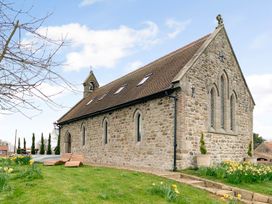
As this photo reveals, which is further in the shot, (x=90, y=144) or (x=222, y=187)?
(x=90, y=144)

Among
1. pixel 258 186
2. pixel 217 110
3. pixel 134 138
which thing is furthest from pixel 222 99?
pixel 258 186

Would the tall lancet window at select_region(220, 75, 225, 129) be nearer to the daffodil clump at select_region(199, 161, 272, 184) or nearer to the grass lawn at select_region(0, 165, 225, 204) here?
the daffodil clump at select_region(199, 161, 272, 184)

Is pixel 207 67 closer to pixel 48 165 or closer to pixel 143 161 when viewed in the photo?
pixel 143 161

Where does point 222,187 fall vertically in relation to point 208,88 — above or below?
below

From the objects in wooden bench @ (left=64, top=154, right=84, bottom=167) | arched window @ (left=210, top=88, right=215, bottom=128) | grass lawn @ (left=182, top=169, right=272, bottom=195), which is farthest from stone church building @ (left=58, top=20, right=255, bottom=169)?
wooden bench @ (left=64, top=154, right=84, bottom=167)

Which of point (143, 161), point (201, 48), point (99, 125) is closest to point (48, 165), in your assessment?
point (143, 161)

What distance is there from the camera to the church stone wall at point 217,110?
656 inches

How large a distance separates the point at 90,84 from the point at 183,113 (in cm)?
2159

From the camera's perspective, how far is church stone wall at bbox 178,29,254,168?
54.6ft

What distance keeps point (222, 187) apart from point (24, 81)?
10095mm

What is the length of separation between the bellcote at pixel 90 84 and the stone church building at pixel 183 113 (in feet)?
41.2

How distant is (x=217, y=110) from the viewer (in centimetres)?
1873

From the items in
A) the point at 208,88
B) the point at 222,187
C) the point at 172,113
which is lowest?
the point at 222,187

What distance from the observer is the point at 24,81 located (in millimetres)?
4723
